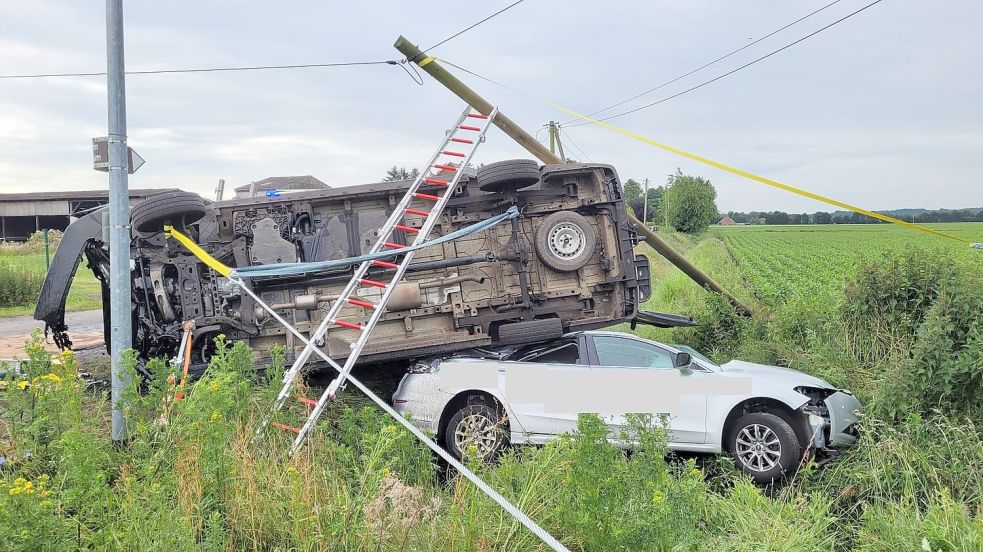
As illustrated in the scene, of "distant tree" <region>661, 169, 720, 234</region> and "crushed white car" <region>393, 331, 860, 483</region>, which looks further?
"distant tree" <region>661, 169, 720, 234</region>

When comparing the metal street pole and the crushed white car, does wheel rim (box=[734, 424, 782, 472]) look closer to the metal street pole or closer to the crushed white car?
the crushed white car

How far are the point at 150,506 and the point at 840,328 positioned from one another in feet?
24.5

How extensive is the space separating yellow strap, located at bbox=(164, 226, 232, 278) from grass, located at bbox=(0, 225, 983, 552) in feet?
4.16

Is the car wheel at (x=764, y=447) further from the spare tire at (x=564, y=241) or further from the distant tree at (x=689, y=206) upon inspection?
the distant tree at (x=689, y=206)

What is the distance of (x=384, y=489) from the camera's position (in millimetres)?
3908

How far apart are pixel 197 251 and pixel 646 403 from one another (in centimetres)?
455

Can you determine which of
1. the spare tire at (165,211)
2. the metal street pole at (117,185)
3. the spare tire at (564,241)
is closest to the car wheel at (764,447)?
the spare tire at (564,241)

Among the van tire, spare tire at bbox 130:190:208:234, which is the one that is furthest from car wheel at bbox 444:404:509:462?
spare tire at bbox 130:190:208:234

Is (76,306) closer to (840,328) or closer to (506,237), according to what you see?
(506,237)

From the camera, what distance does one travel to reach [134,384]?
4.38 m

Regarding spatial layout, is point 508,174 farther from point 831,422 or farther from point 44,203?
point 44,203

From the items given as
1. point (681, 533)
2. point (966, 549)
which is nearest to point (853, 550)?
point (966, 549)

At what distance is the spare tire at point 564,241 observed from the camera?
8094mm

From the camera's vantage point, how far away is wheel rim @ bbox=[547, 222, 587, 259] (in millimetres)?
8125
